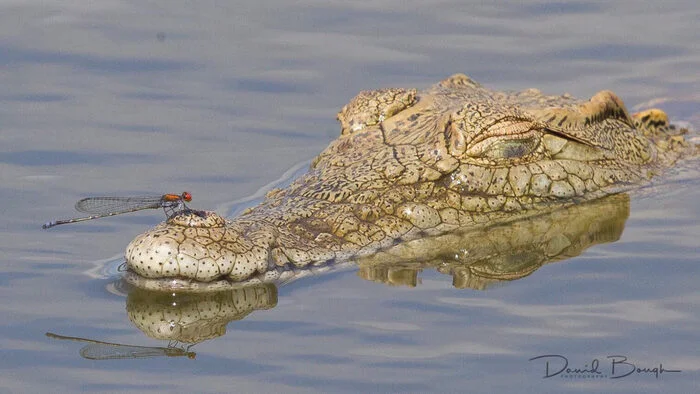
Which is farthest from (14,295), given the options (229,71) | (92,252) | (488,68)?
(488,68)

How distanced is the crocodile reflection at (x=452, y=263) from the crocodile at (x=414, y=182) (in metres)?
0.08

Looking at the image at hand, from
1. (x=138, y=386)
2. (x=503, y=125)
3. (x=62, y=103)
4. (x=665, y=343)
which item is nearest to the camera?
(x=138, y=386)

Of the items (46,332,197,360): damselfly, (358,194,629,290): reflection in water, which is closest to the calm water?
(46,332,197,360): damselfly

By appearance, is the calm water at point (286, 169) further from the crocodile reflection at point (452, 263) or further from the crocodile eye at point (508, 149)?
the crocodile eye at point (508, 149)

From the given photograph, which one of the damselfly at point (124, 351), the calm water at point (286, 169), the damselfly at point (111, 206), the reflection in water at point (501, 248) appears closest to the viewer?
the calm water at point (286, 169)

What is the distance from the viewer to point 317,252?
8.59 meters

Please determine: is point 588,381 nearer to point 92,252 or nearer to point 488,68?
point 92,252

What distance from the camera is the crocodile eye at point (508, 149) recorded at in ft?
31.7

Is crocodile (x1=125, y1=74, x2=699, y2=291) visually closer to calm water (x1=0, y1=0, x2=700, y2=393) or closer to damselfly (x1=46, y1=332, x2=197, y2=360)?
calm water (x1=0, y1=0, x2=700, y2=393)

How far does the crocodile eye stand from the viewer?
965 centimetres

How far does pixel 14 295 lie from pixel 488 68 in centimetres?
700

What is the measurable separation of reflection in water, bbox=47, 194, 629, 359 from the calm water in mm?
42
